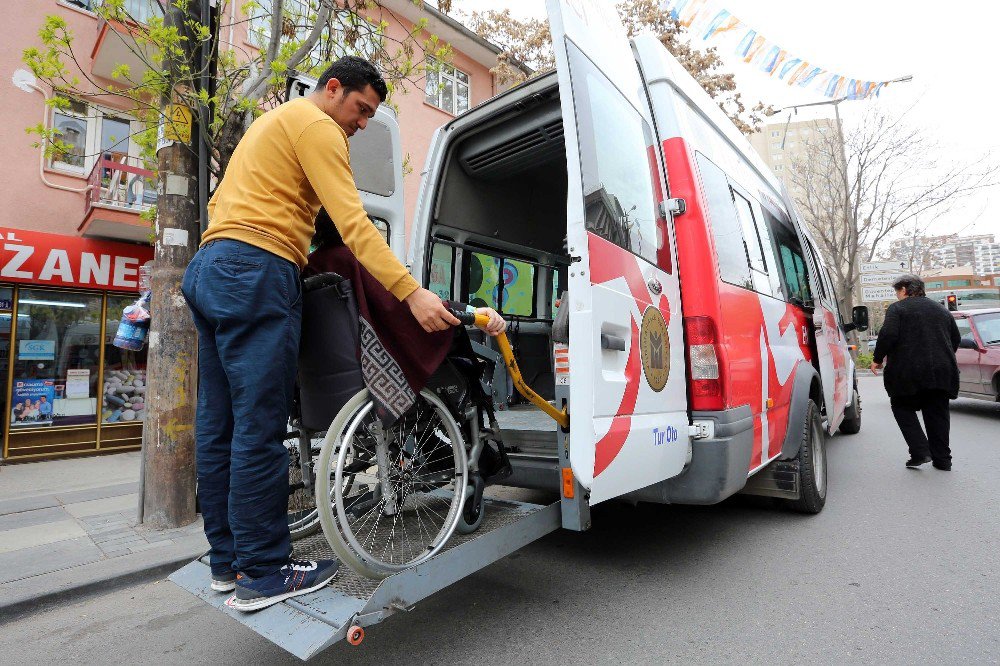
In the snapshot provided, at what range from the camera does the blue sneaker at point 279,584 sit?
1.88 m

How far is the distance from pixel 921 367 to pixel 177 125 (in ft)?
22.3

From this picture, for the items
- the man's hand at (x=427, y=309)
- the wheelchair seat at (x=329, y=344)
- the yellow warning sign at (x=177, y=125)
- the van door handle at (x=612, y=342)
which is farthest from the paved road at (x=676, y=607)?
the yellow warning sign at (x=177, y=125)

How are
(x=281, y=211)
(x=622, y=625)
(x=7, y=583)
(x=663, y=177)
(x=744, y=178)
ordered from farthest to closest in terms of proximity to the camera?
(x=744, y=178)
(x=7, y=583)
(x=663, y=177)
(x=622, y=625)
(x=281, y=211)

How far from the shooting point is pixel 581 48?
2.41 m

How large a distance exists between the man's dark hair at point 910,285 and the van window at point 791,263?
156 centimetres

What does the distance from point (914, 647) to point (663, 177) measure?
2310 mm

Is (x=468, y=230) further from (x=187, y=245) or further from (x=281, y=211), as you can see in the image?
(x=281, y=211)

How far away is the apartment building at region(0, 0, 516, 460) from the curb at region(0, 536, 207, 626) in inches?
202

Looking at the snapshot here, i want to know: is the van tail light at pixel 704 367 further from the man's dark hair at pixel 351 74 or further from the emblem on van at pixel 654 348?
the man's dark hair at pixel 351 74

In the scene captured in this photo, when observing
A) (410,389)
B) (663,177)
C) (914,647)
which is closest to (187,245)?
(410,389)

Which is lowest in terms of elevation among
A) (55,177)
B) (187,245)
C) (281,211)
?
(281,211)

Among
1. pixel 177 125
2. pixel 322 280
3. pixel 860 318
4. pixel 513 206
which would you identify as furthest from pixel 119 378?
pixel 860 318

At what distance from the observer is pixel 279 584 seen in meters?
1.92

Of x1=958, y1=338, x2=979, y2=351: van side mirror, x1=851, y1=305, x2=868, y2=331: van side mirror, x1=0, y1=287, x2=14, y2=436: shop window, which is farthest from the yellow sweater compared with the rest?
x1=958, y1=338, x2=979, y2=351: van side mirror
